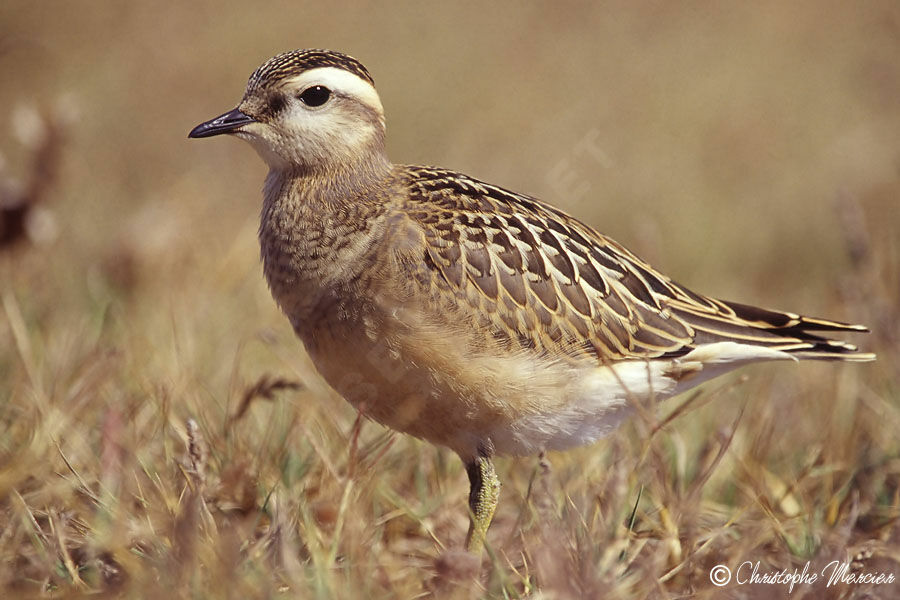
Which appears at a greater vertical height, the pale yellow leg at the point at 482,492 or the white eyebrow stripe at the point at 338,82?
the white eyebrow stripe at the point at 338,82

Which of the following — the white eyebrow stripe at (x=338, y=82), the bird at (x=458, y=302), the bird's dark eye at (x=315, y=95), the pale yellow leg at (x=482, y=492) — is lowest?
the pale yellow leg at (x=482, y=492)

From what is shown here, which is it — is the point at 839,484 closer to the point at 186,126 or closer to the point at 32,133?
the point at 32,133

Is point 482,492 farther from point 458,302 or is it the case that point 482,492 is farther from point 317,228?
point 317,228

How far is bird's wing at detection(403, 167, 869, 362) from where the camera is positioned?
4547 millimetres

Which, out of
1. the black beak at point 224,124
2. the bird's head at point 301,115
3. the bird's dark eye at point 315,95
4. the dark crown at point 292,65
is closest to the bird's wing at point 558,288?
the bird's head at point 301,115

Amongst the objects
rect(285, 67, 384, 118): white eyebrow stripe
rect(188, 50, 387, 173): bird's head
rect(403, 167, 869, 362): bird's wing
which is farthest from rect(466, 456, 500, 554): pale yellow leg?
rect(285, 67, 384, 118): white eyebrow stripe

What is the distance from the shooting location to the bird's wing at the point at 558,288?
4.55 m

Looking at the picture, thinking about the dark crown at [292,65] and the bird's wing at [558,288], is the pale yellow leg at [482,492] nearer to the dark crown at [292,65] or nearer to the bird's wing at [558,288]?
the bird's wing at [558,288]

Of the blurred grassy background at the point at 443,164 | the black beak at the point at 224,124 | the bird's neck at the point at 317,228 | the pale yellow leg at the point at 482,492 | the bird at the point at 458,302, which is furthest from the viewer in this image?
the black beak at the point at 224,124

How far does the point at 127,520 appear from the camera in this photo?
416 cm

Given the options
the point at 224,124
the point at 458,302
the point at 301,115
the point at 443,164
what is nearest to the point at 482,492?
the point at 458,302

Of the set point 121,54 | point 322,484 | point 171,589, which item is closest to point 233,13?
point 121,54

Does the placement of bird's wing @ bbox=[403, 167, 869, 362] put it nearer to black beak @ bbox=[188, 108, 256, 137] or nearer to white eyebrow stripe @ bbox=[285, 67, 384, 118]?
white eyebrow stripe @ bbox=[285, 67, 384, 118]

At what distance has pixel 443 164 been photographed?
31.8 ft
